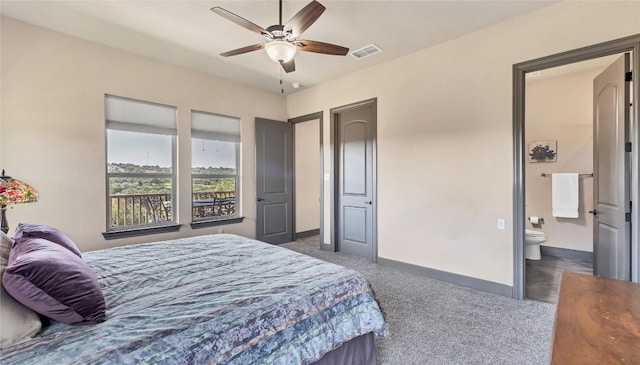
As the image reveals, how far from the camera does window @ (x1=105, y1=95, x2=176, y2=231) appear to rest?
3.52 meters

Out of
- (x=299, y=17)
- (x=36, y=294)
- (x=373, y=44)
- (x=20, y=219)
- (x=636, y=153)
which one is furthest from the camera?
(x=373, y=44)

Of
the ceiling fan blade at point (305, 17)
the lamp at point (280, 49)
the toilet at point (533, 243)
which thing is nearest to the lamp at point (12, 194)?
the lamp at point (280, 49)

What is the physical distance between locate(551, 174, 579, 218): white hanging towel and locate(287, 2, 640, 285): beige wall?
2.09 m

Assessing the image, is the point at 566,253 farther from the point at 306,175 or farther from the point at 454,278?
the point at 306,175

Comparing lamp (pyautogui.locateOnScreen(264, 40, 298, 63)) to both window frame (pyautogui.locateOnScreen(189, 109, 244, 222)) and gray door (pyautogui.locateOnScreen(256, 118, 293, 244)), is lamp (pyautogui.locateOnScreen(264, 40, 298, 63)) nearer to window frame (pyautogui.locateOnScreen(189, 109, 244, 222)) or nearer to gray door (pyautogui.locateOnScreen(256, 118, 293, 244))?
window frame (pyautogui.locateOnScreen(189, 109, 244, 222))

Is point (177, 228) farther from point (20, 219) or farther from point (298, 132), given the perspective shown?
point (298, 132)

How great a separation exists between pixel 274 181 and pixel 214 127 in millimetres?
1416

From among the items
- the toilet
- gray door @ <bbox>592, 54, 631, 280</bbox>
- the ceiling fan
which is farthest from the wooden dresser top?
the toilet

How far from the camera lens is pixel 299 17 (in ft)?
6.77

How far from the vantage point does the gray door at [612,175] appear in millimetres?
2391

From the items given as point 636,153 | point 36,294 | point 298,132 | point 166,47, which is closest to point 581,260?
point 636,153

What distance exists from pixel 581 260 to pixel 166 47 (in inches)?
258

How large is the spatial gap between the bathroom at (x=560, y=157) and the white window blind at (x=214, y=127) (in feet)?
15.6

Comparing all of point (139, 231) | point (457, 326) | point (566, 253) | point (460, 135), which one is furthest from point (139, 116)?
Answer: point (566, 253)
